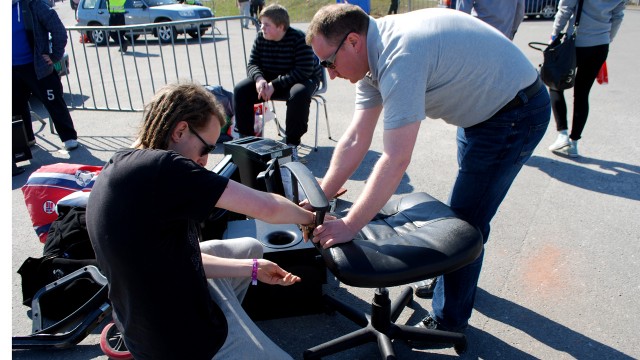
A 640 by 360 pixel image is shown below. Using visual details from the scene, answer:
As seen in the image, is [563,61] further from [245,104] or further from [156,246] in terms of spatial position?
[156,246]

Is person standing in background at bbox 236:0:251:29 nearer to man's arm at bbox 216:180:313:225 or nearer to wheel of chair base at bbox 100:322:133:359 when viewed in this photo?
wheel of chair base at bbox 100:322:133:359

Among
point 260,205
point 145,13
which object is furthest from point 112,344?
point 145,13

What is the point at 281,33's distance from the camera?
4980 mm

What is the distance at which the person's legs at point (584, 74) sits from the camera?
14.9ft

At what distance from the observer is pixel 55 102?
5391 mm

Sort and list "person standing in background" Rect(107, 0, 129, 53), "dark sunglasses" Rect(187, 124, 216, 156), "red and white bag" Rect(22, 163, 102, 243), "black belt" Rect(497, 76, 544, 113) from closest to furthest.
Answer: "dark sunglasses" Rect(187, 124, 216, 156)
"black belt" Rect(497, 76, 544, 113)
"red and white bag" Rect(22, 163, 102, 243)
"person standing in background" Rect(107, 0, 129, 53)

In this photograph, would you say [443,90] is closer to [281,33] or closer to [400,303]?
[400,303]

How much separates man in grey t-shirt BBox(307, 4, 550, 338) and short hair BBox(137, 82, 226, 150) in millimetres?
579

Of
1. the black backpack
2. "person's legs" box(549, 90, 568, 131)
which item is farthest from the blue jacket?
"person's legs" box(549, 90, 568, 131)

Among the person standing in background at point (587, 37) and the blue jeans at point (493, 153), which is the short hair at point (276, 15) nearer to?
the person standing in background at point (587, 37)

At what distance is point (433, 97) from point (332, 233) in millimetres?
708

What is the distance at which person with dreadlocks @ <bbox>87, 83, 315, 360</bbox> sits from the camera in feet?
5.14

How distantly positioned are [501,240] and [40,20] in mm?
4698

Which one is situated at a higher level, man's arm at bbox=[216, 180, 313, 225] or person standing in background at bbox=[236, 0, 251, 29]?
man's arm at bbox=[216, 180, 313, 225]
